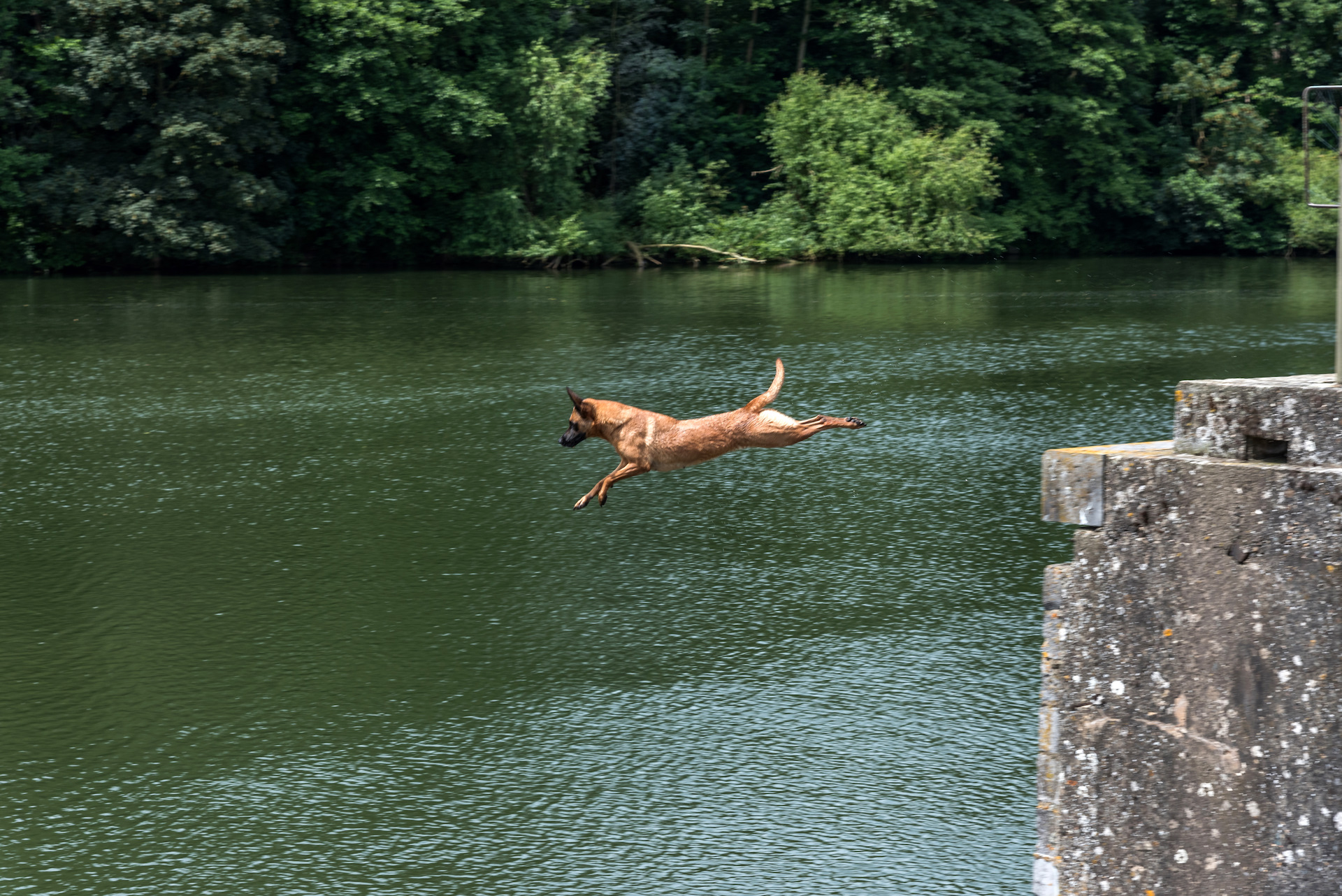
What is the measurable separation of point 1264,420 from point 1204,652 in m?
0.73

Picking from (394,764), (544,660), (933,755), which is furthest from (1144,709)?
(544,660)

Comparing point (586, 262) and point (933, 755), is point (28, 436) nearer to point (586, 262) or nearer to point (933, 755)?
point (933, 755)

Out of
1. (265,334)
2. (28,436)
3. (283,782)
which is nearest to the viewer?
(283,782)

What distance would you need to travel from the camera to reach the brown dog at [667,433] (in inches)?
207

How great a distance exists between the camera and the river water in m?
9.15

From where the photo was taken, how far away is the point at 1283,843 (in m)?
4.59

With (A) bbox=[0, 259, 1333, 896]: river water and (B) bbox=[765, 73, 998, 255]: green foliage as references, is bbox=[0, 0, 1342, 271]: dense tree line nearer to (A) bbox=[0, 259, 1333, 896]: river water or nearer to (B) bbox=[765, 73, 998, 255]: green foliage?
(B) bbox=[765, 73, 998, 255]: green foliage

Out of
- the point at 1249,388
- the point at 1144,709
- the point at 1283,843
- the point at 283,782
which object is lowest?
the point at 283,782

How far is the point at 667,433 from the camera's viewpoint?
536 centimetres

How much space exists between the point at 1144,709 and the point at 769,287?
32.5 m

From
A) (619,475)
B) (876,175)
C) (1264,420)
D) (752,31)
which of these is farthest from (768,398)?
(752,31)

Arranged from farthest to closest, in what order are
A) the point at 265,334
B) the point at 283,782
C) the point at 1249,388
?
the point at 265,334
the point at 283,782
the point at 1249,388

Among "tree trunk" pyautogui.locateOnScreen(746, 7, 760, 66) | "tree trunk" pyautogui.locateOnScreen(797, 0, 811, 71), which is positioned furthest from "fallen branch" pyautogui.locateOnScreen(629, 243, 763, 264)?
"tree trunk" pyautogui.locateOnScreen(746, 7, 760, 66)

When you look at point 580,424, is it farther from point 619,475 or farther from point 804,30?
point 804,30
